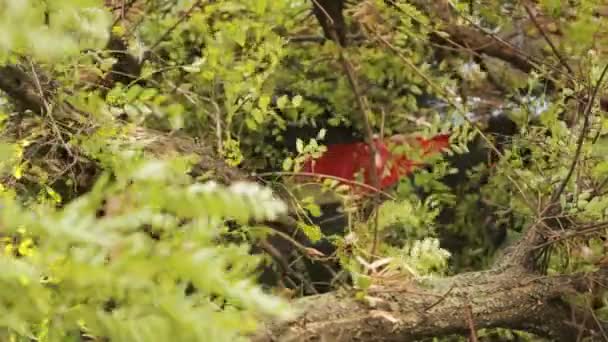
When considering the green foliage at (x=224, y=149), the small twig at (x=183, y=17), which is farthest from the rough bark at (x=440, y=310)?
the small twig at (x=183, y=17)

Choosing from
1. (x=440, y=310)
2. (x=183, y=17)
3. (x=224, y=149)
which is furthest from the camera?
(x=183, y=17)

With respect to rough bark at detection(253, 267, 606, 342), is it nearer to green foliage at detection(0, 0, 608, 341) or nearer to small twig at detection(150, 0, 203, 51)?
green foliage at detection(0, 0, 608, 341)

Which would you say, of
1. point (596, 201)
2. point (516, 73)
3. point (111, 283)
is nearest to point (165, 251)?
point (111, 283)

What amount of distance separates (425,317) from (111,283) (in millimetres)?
881

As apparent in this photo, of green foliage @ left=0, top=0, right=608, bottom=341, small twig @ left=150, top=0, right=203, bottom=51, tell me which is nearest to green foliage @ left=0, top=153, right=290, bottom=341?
green foliage @ left=0, top=0, right=608, bottom=341

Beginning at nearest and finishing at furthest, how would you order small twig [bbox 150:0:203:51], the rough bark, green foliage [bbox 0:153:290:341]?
green foliage [bbox 0:153:290:341] → the rough bark → small twig [bbox 150:0:203:51]

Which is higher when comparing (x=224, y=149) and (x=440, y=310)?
(x=224, y=149)

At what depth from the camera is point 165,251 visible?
403mm

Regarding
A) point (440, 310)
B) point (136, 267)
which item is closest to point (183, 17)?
point (440, 310)

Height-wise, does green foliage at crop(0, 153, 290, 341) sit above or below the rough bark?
above

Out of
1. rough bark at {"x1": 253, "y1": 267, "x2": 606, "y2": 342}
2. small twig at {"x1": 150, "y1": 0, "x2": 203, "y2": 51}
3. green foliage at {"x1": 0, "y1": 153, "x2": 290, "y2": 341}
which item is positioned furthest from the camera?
small twig at {"x1": 150, "y1": 0, "x2": 203, "y2": 51}

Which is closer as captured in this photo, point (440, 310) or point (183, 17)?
point (440, 310)

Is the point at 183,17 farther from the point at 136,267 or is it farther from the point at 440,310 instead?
the point at 136,267

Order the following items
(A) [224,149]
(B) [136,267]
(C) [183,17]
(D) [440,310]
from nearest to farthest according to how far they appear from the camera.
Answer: (B) [136,267]
(D) [440,310]
(A) [224,149]
(C) [183,17]
